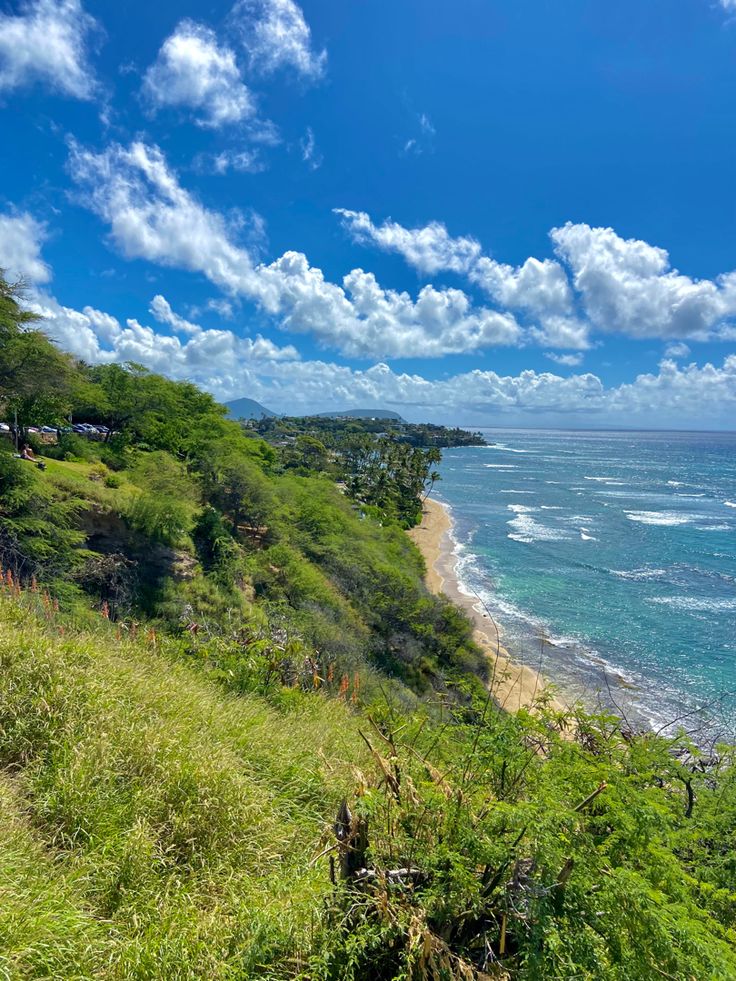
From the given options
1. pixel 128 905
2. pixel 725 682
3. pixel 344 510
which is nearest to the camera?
pixel 128 905

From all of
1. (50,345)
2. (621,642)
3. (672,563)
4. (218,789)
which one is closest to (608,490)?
(672,563)

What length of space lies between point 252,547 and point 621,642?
20301 mm

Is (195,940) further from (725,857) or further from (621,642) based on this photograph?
(621,642)

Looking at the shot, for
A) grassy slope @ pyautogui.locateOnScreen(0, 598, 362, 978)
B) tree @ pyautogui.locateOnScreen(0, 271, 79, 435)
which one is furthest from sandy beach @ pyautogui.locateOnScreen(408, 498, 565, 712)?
tree @ pyautogui.locateOnScreen(0, 271, 79, 435)

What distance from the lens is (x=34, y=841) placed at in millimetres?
3277

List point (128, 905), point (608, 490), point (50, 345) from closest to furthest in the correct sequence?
point (128, 905), point (50, 345), point (608, 490)

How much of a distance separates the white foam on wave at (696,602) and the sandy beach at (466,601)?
38.9 ft

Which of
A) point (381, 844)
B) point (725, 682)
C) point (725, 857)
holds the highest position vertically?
point (381, 844)

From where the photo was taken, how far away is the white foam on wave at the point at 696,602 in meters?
29.9

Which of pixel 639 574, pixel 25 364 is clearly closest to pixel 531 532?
pixel 639 574

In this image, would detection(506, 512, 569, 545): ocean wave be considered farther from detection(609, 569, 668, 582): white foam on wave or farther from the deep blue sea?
detection(609, 569, 668, 582): white foam on wave

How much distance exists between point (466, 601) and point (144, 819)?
92.4 ft

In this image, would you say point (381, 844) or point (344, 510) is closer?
point (381, 844)

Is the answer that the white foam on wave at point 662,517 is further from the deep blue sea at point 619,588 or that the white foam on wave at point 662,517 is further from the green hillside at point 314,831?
the green hillside at point 314,831
